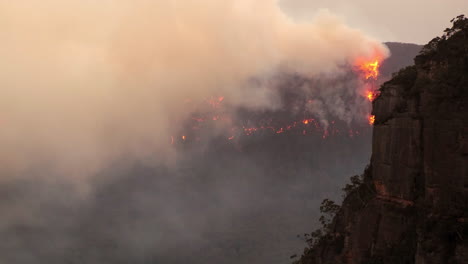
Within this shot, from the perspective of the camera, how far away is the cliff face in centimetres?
4550

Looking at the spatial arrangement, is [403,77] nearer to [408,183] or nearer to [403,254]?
[408,183]

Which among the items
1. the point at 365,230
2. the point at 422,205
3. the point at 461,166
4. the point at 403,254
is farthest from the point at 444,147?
the point at 365,230

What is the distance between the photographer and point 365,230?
62562 millimetres

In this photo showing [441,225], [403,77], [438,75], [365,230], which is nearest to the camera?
[441,225]

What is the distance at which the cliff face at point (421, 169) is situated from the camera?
45500 mm

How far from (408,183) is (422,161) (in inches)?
114

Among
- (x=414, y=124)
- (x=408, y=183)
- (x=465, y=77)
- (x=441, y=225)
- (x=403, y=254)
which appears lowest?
(x=403, y=254)

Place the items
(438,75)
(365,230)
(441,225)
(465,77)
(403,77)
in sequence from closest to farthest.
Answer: (441,225), (465,77), (438,75), (403,77), (365,230)

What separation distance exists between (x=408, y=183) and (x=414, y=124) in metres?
5.65

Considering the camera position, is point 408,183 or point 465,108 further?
point 408,183

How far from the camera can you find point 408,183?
53.3 metres

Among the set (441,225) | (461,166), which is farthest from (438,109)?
(441,225)

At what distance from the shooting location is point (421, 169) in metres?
51.8

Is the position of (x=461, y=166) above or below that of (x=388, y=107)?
below
